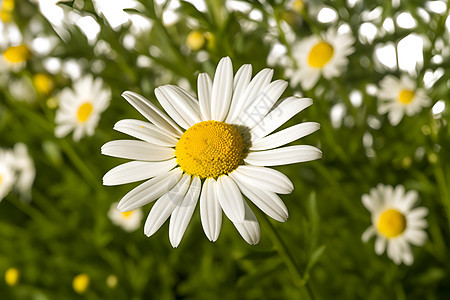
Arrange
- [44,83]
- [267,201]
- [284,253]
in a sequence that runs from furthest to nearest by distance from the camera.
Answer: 1. [44,83]
2. [284,253]
3. [267,201]

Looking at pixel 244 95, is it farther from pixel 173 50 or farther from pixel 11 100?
pixel 11 100

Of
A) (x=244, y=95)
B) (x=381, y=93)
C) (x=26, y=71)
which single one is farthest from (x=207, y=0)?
(x=26, y=71)

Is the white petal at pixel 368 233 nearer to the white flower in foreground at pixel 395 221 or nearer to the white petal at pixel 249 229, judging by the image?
the white flower in foreground at pixel 395 221

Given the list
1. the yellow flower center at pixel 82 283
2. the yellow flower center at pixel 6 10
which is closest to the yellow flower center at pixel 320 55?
the yellow flower center at pixel 82 283

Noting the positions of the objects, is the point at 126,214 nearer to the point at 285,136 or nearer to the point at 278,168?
the point at 278,168

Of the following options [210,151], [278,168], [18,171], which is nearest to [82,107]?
[18,171]

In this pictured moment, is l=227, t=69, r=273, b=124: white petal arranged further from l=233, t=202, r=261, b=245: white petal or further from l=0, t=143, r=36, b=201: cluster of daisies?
l=0, t=143, r=36, b=201: cluster of daisies
